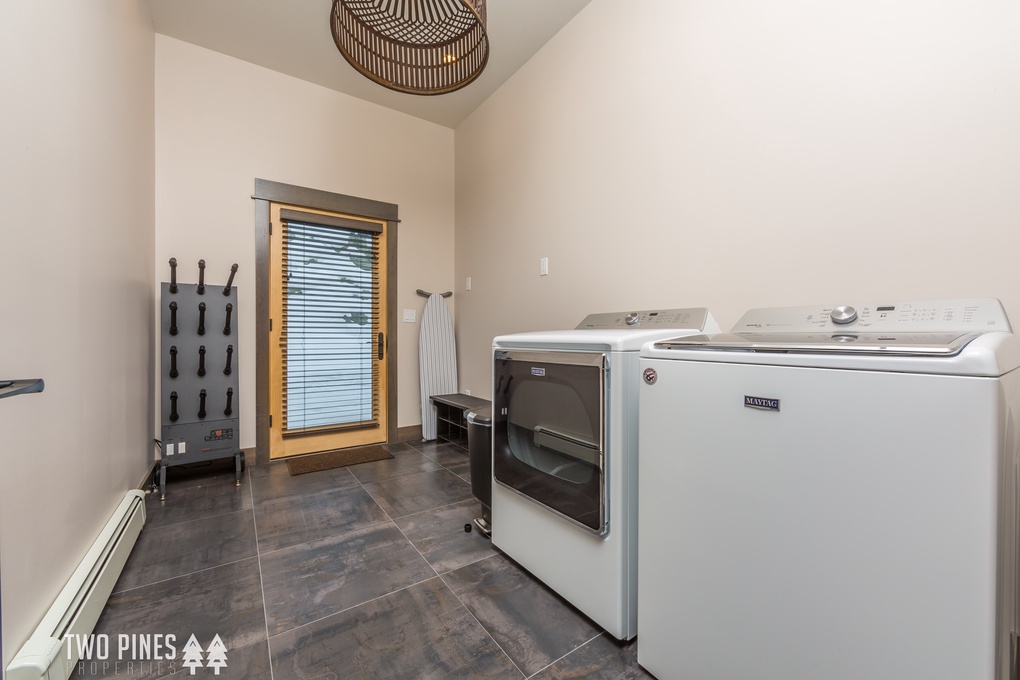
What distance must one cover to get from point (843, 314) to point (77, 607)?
2517 millimetres

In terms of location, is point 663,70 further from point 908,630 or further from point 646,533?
point 908,630

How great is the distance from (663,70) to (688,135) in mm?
411

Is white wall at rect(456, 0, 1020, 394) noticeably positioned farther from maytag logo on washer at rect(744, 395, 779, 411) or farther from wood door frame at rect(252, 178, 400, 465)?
wood door frame at rect(252, 178, 400, 465)

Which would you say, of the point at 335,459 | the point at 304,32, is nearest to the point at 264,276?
the point at 335,459

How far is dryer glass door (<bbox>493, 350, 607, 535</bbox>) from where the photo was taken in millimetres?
1345

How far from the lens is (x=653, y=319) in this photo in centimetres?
182

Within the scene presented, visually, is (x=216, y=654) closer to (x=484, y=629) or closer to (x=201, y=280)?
(x=484, y=629)

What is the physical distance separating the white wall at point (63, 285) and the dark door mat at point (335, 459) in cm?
96

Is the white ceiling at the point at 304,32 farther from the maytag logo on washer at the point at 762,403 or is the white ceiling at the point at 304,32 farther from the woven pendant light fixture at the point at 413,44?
the maytag logo on washer at the point at 762,403

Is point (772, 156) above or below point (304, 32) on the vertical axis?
below

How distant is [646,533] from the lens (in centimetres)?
118

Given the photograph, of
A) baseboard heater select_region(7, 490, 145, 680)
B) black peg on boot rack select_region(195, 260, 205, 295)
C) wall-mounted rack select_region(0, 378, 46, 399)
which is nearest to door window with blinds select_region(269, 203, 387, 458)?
black peg on boot rack select_region(195, 260, 205, 295)

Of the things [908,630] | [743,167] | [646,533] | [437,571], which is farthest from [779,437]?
[437,571]

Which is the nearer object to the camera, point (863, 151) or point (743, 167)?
point (863, 151)
